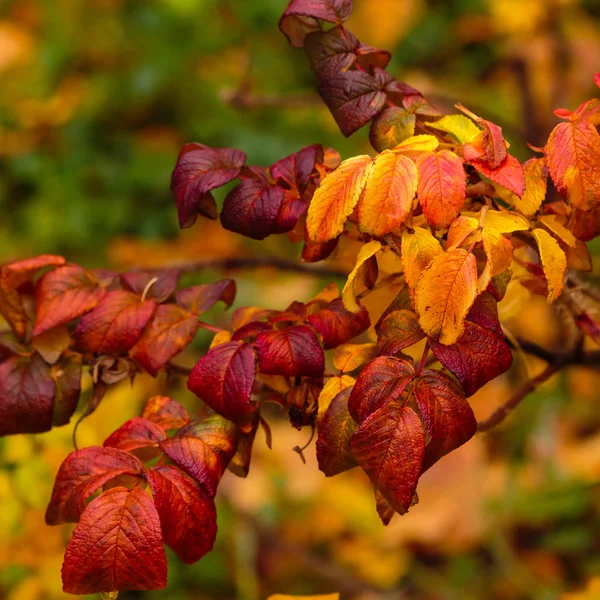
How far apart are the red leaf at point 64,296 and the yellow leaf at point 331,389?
6.7 inches

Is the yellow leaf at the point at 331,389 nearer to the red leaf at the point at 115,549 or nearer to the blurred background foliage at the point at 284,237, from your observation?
the red leaf at the point at 115,549

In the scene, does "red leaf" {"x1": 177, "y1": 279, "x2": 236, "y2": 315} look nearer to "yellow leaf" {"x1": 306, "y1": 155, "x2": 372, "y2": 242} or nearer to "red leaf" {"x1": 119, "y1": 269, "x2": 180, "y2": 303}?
"red leaf" {"x1": 119, "y1": 269, "x2": 180, "y2": 303}

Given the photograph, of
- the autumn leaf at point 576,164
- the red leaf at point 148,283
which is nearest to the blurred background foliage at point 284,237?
the red leaf at point 148,283

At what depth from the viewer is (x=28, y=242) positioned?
158 cm

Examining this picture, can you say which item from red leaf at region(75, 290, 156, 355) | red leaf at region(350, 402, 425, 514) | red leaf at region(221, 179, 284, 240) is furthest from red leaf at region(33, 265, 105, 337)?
red leaf at region(350, 402, 425, 514)

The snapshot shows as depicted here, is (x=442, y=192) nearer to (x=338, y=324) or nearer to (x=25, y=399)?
(x=338, y=324)

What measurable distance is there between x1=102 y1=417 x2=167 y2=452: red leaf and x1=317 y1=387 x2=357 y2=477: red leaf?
3.8 inches

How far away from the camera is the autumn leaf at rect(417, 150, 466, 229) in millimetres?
424

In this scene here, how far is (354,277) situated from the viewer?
45cm

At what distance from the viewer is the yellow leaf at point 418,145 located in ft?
1.45

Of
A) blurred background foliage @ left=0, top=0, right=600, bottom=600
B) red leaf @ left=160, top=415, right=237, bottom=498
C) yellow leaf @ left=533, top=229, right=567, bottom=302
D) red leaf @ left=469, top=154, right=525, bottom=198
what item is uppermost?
red leaf @ left=469, top=154, right=525, bottom=198

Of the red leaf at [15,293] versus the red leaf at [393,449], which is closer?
the red leaf at [393,449]

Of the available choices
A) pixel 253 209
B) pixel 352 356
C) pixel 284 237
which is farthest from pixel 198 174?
pixel 284 237

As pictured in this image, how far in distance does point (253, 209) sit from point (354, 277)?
8 cm
